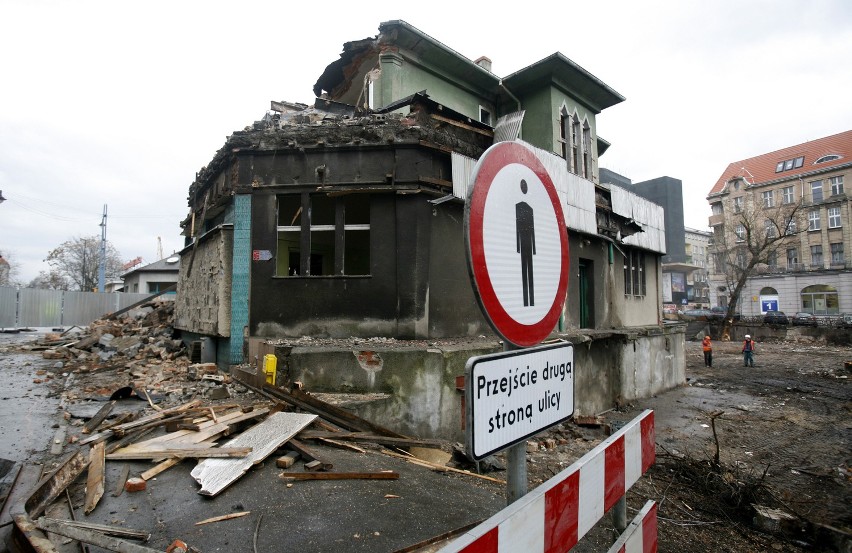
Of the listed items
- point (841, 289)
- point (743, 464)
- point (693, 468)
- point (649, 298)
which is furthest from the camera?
point (841, 289)

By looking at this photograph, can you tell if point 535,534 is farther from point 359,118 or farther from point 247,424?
point 359,118

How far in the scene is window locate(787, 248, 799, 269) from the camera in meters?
46.9

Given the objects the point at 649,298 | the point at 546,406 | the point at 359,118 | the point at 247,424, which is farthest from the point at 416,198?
the point at 649,298

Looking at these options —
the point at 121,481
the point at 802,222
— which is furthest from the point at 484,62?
the point at 802,222

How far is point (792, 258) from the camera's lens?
1860 inches

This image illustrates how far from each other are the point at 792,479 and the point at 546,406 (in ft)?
30.8

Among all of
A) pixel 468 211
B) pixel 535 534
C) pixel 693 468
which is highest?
pixel 468 211

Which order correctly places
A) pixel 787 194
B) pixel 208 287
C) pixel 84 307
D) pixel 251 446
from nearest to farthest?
1. pixel 251 446
2. pixel 208 287
3. pixel 84 307
4. pixel 787 194

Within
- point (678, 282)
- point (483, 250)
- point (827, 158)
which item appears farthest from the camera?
point (678, 282)

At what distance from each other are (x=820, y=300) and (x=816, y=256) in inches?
190

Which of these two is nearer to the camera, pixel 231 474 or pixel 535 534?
pixel 535 534

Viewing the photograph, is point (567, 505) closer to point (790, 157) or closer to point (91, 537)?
point (91, 537)

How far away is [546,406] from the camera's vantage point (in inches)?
73.6

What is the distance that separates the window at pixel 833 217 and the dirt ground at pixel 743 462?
33443mm
